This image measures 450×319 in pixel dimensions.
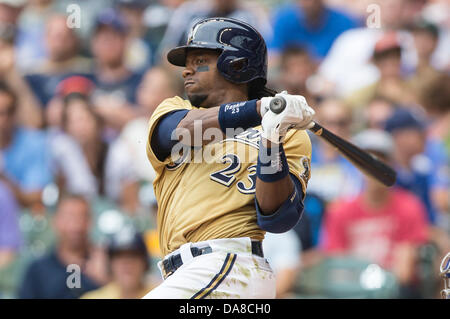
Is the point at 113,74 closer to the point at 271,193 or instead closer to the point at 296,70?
the point at 296,70

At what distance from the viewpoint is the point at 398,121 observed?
23.9 feet

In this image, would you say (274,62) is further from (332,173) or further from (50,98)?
(50,98)

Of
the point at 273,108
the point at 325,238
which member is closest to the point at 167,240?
the point at 273,108

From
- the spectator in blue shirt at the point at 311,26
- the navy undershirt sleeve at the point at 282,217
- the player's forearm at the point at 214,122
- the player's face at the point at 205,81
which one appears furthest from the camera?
the spectator in blue shirt at the point at 311,26

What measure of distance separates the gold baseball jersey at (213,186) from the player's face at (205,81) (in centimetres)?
11

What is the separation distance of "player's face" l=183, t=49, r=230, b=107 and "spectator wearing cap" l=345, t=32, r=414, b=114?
3.56 m

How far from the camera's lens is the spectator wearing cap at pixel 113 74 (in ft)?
25.6

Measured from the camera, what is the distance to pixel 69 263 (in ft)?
22.6

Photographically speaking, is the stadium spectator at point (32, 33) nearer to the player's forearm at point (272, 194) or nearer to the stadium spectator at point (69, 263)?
the stadium spectator at point (69, 263)

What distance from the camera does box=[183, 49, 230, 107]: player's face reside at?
4047 millimetres

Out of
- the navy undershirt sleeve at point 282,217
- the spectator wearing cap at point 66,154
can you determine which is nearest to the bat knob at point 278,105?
the navy undershirt sleeve at point 282,217

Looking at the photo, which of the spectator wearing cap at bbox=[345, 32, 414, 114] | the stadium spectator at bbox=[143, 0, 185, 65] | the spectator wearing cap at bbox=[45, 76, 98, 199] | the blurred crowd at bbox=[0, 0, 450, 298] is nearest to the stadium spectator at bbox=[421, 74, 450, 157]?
the blurred crowd at bbox=[0, 0, 450, 298]
